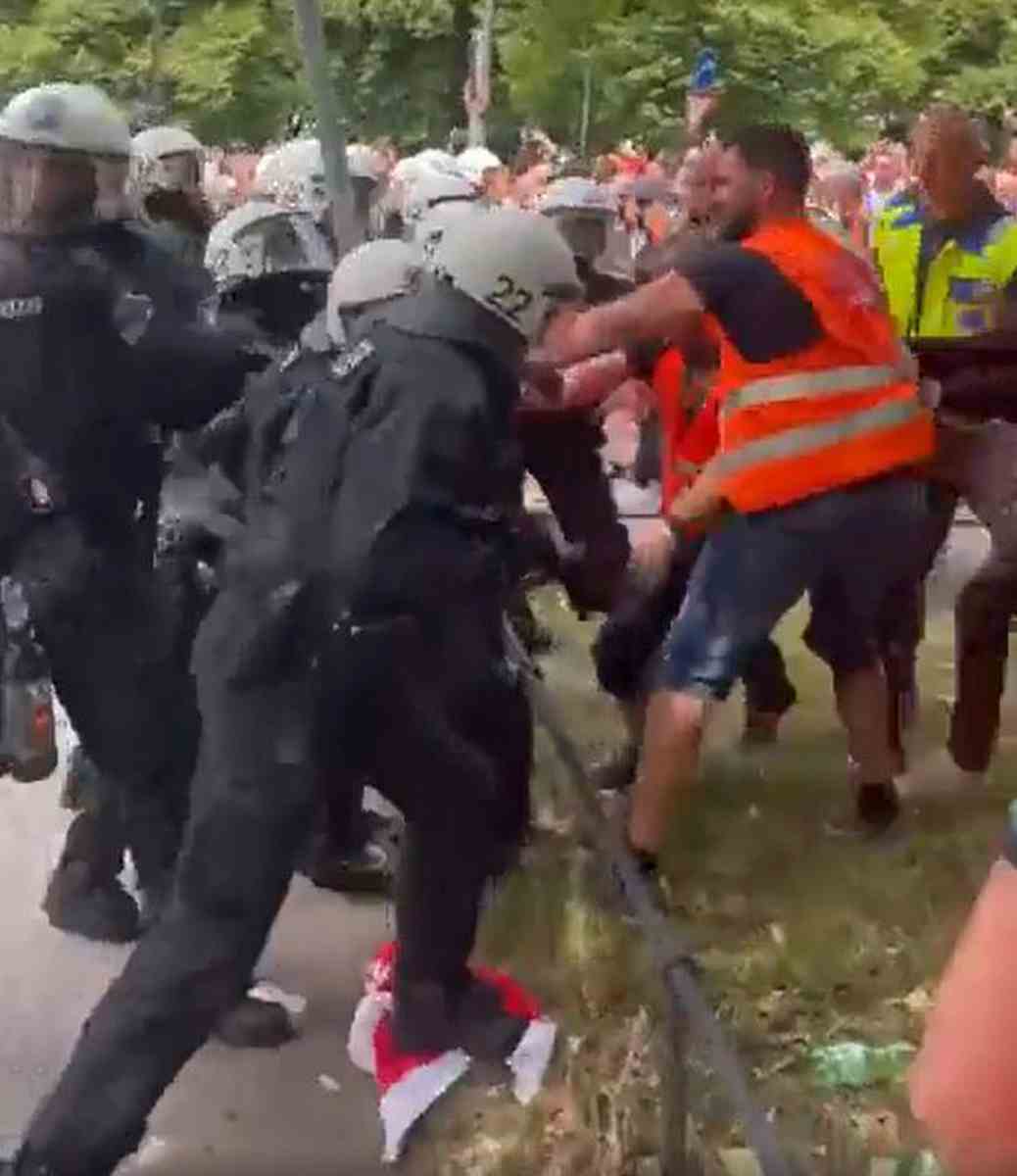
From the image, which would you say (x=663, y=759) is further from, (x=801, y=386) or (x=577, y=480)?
(x=577, y=480)

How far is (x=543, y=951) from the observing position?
5414 millimetres

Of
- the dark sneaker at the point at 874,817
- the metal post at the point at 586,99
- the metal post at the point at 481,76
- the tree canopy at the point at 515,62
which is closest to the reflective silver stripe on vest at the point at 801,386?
the dark sneaker at the point at 874,817

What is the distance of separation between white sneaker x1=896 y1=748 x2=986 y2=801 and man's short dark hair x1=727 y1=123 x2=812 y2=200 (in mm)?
2084

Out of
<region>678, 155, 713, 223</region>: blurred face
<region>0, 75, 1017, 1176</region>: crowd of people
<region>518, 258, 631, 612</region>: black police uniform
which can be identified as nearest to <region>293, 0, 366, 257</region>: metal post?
<region>0, 75, 1017, 1176</region>: crowd of people

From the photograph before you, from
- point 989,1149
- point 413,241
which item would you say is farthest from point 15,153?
point 989,1149

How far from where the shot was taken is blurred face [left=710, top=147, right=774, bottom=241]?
212 inches

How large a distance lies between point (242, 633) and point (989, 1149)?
2590 millimetres

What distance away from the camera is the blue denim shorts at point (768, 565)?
18.1 feet

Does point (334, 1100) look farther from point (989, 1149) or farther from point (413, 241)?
point (989, 1149)

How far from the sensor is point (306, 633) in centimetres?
389

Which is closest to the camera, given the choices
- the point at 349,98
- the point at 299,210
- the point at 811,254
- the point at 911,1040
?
the point at 911,1040

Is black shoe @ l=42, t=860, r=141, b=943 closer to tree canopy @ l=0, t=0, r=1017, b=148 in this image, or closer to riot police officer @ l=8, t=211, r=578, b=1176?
riot police officer @ l=8, t=211, r=578, b=1176

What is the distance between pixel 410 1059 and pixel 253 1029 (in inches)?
19.0

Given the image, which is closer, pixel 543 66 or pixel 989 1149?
pixel 989 1149
